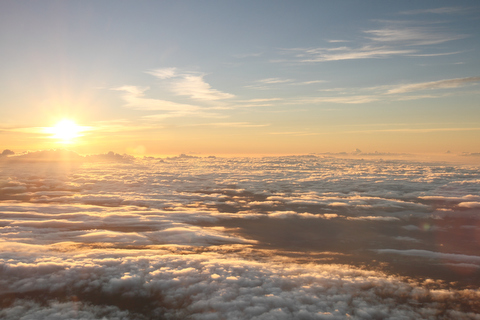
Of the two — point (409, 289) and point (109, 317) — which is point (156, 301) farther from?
point (409, 289)

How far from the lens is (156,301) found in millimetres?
6152

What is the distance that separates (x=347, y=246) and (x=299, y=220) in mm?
5496

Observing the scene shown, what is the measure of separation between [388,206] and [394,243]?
1164 centimetres

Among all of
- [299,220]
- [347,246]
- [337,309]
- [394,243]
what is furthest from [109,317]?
[299,220]

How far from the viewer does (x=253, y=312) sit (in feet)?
18.6

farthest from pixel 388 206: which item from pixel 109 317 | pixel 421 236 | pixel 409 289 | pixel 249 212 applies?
pixel 109 317

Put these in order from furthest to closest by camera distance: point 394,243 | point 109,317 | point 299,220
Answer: point 299,220 < point 394,243 < point 109,317

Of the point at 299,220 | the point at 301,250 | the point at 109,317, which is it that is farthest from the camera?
the point at 299,220

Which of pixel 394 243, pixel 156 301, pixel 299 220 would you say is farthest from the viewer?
pixel 299 220

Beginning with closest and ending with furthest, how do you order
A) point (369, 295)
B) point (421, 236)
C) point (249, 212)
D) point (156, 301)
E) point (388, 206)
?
point (156, 301) < point (369, 295) < point (421, 236) < point (249, 212) < point (388, 206)

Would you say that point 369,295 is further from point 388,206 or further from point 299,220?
point 388,206

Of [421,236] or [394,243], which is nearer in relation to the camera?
[394,243]

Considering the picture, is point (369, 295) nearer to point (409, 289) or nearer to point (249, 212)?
point (409, 289)

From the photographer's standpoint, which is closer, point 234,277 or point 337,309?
point 337,309
